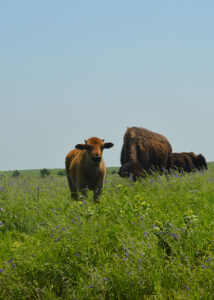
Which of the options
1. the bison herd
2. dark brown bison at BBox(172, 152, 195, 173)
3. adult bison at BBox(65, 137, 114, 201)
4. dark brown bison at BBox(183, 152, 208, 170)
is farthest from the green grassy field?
dark brown bison at BBox(183, 152, 208, 170)

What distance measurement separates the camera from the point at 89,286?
171 inches

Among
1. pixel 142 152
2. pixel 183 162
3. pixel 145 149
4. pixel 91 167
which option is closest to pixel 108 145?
pixel 91 167

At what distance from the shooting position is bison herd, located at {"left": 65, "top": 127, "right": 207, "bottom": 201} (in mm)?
10374

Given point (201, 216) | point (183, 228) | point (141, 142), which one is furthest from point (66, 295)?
point (141, 142)

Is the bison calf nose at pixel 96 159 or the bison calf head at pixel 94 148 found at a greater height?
the bison calf head at pixel 94 148

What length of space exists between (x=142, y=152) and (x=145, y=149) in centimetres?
40

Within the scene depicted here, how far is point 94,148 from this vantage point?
33.4ft

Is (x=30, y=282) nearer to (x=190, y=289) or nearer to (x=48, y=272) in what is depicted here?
(x=48, y=272)

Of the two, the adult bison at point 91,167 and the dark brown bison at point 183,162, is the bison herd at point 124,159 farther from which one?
the dark brown bison at point 183,162

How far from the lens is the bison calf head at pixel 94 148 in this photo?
10.0 meters

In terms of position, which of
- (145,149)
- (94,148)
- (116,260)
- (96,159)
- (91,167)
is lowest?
(116,260)

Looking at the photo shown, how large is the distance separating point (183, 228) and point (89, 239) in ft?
4.03

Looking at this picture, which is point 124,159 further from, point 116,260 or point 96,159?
point 116,260

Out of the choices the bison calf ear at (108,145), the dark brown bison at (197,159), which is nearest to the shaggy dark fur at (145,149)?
the bison calf ear at (108,145)
